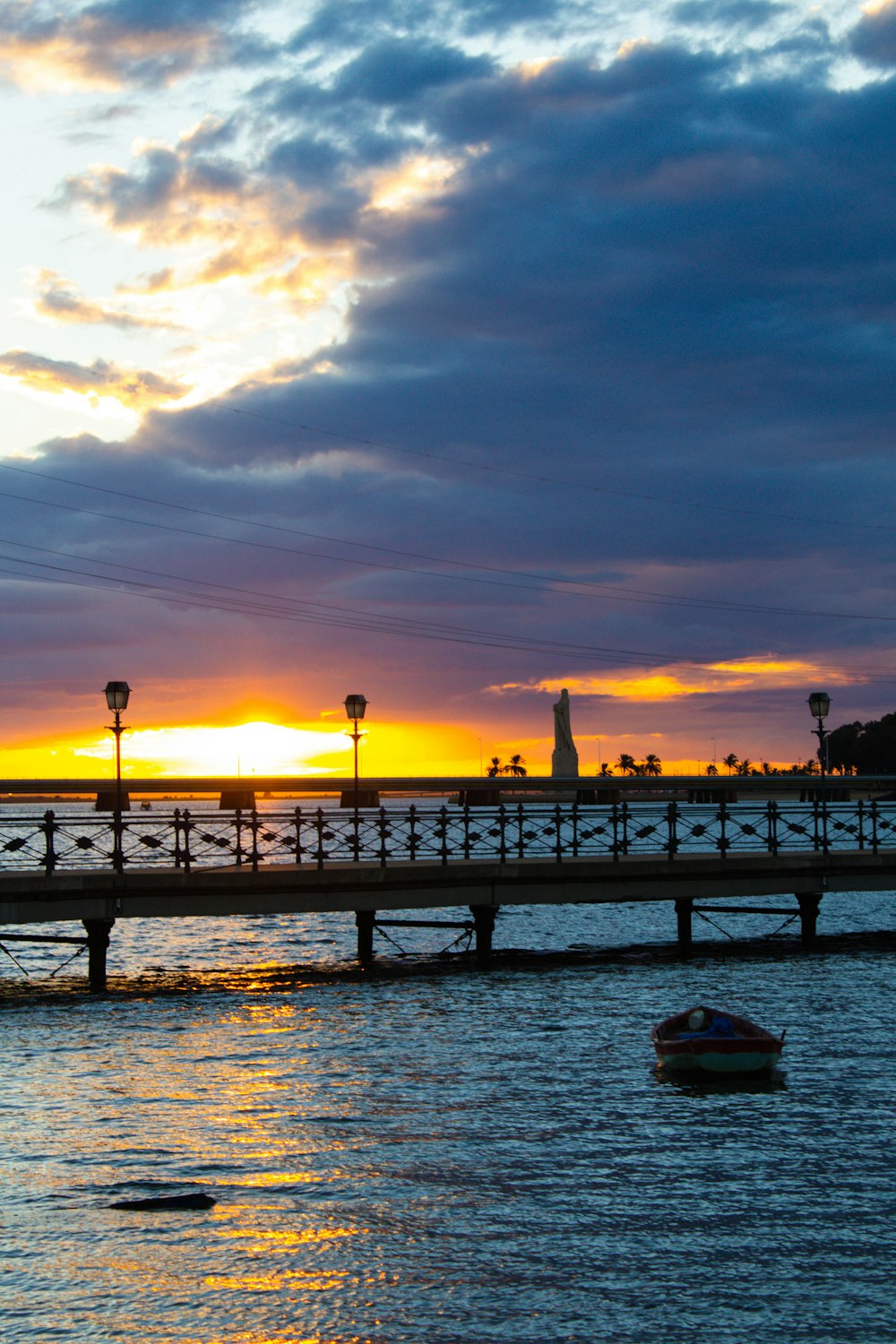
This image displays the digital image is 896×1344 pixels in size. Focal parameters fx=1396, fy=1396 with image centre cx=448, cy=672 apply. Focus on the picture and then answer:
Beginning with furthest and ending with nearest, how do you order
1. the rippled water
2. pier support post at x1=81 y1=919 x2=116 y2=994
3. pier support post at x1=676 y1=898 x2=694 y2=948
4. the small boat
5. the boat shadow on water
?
pier support post at x1=676 y1=898 x2=694 y2=948 → pier support post at x1=81 y1=919 x2=116 y2=994 → the small boat → the boat shadow on water → the rippled water

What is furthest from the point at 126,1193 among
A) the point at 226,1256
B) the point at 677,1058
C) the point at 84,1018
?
the point at 84,1018

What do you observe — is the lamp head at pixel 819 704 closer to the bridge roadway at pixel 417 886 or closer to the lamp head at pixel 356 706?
the bridge roadway at pixel 417 886

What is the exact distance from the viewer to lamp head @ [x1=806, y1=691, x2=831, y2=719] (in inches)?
1939

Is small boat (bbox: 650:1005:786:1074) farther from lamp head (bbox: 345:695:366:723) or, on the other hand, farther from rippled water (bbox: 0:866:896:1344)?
lamp head (bbox: 345:695:366:723)

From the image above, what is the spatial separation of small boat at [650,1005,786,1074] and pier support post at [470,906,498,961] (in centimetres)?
1573

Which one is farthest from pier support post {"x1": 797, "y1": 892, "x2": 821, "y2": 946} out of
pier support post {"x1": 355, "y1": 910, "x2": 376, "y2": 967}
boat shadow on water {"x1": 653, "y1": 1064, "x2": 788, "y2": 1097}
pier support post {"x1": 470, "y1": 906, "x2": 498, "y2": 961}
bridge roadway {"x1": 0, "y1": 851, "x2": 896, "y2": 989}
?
boat shadow on water {"x1": 653, "y1": 1064, "x2": 788, "y2": 1097}

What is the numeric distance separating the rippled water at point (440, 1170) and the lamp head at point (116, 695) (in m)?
8.33

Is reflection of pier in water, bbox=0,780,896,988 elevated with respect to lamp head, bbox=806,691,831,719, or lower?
lower

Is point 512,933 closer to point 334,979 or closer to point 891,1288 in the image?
point 334,979

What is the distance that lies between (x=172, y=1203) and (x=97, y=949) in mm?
20279

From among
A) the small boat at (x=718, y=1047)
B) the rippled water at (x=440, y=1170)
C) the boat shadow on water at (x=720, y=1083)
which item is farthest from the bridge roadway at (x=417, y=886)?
the boat shadow on water at (x=720, y=1083)

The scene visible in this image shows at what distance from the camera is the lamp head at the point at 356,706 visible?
155 ft

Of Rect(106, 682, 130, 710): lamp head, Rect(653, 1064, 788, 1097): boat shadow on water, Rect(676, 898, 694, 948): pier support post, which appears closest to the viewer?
Rect(653, 1064, 788, 1097): boat shadow on water

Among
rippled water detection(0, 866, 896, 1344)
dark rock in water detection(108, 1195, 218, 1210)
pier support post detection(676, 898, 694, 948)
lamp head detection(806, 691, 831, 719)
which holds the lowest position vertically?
rippled water detection(0, 866, 896, 1344)
